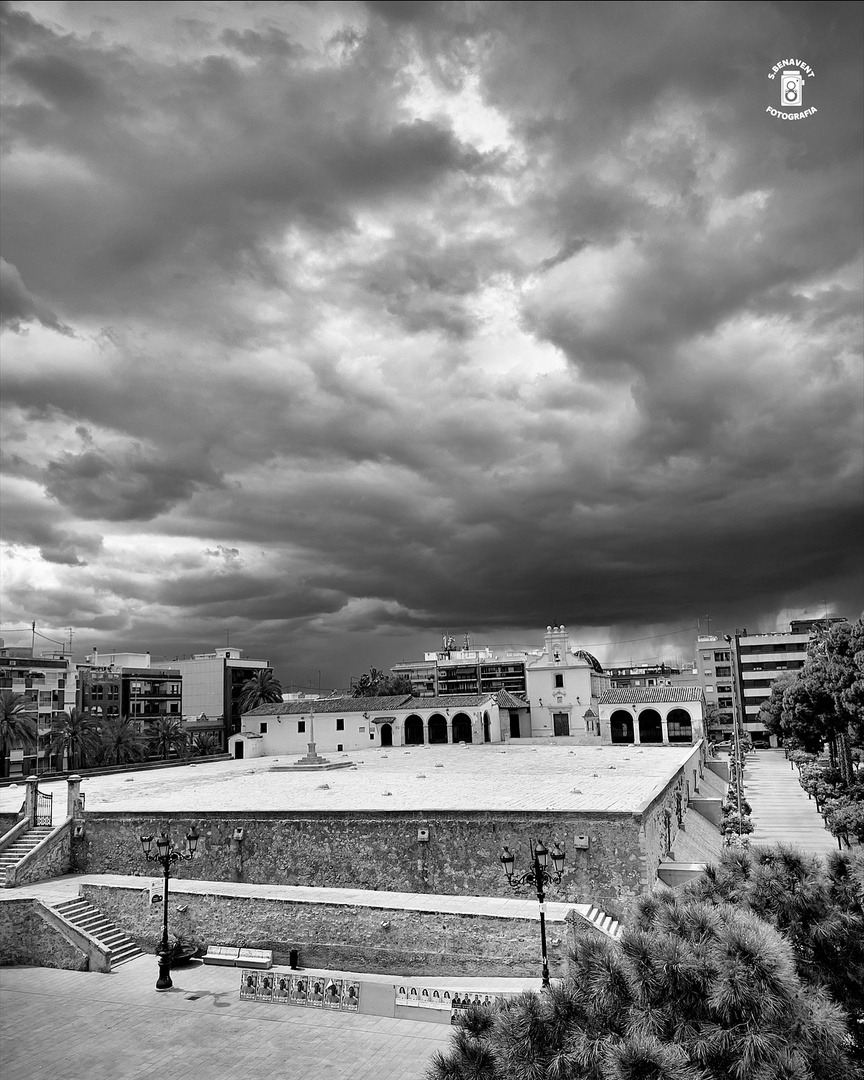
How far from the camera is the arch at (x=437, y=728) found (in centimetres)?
5453

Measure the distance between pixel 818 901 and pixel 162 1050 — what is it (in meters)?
11.7

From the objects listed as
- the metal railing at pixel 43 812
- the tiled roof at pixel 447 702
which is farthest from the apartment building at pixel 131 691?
the metal railing at pixel 43 812

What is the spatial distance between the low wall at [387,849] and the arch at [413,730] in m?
33.4

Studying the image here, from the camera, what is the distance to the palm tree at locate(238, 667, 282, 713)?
2571 inches

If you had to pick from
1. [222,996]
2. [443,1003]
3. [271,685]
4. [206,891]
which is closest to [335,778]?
[206,891]

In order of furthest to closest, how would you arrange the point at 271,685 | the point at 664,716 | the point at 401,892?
the point at 271,685
the point at 664,716
the point at 401,892

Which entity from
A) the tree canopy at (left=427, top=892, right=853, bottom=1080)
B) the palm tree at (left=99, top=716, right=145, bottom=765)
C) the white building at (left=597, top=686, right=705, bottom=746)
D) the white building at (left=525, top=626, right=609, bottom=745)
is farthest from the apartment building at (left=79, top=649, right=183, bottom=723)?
the tree canopy at (left=427, top=892, right=853, bottom=1080)

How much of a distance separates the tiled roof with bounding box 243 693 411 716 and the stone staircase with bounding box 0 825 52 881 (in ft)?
95.8

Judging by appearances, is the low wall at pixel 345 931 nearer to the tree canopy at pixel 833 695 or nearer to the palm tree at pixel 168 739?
the tree canopy at pixel 833 695

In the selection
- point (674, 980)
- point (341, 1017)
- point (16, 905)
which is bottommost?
point (341, 1017)

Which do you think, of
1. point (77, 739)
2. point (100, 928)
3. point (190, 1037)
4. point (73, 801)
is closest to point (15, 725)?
point (77, 739)

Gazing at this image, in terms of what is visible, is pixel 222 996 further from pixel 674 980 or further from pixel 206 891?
→ pixel 674 980

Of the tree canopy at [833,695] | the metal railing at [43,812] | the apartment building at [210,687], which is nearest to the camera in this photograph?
the metal railing at [43,812]

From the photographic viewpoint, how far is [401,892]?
18719 millimetres
